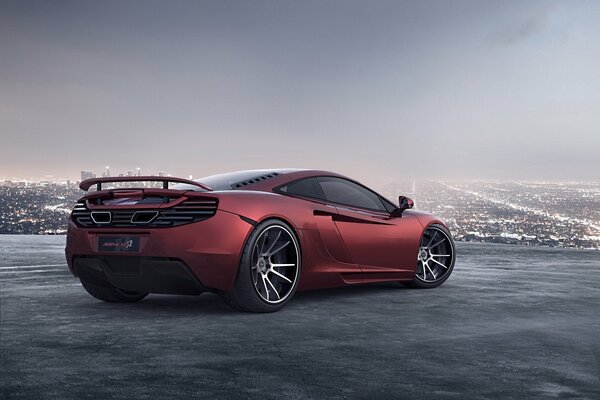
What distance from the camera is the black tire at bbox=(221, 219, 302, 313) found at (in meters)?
5.98

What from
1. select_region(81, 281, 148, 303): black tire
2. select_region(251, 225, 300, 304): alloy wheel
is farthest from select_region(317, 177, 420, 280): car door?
select_region(81, 281, 148, 303): black tire

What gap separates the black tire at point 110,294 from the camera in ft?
22.8

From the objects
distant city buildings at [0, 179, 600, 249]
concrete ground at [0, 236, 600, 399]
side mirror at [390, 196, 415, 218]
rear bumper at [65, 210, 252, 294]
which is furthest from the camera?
distant city buildings at [0, 179, 600, 249]

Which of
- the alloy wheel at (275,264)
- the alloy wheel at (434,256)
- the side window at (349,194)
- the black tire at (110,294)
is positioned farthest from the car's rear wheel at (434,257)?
the black tire at (110,294)

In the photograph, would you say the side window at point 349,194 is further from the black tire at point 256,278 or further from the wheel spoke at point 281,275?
the wheel spoke at point 281,275

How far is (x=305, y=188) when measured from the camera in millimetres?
7000

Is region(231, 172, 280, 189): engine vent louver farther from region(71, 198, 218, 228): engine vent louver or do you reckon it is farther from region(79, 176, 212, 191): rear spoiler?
region(71, 198, 218, 228): engine vent louver

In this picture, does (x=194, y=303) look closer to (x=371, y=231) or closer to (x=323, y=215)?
(x=323, y=215)

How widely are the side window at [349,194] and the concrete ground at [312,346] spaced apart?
967mm

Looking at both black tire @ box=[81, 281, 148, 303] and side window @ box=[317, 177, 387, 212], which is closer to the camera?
black tire @ box=[81, 281, 148, 303]

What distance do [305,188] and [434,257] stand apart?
7.53ft

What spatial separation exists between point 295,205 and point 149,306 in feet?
5.53

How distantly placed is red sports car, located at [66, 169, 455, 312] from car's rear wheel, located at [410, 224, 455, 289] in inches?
27.7

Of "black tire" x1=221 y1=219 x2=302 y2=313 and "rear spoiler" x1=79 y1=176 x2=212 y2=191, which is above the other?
"rear spoiler" x1=79 y1=176 x2=212 y2=191
